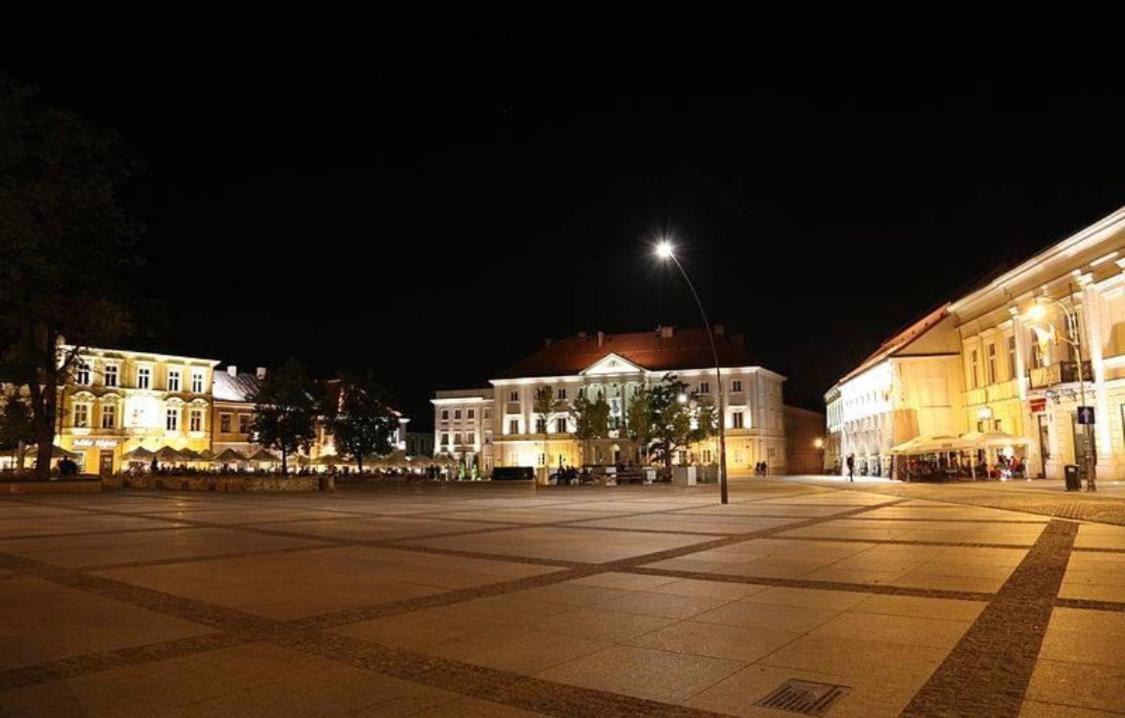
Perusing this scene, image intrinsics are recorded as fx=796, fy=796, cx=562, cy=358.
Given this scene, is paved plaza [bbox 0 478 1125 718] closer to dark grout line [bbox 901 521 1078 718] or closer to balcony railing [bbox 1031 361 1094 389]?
dark grout line [bbox 901 521 1078 718]

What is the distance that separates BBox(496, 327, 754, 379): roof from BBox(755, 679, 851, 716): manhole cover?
308ft

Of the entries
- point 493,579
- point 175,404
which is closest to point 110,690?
point 493,579

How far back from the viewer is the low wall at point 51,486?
37.5 metres

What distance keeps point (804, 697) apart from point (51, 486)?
4206 centimetres

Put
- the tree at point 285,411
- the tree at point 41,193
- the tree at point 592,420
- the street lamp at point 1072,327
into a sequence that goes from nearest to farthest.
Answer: the tree at point 41,193 → the street lamp at point 1072,327 → the tree at point 285,411 → the tree at point 592,420

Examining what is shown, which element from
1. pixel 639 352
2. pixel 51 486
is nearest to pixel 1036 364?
pixel 51 486

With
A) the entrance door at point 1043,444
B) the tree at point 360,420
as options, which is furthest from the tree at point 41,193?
the tree at point 360,420

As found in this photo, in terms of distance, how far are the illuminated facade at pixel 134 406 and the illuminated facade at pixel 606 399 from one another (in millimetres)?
30381

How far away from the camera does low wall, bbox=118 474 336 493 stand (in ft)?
144

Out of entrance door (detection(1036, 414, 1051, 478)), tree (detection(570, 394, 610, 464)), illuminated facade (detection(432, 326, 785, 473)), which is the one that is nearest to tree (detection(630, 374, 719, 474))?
tree (detection(570, 394, 610, 464))

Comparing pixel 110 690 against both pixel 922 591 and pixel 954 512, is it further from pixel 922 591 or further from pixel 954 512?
pixel 954 512

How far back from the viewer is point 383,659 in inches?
258

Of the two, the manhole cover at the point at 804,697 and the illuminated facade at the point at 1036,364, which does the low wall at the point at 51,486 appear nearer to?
the manhole cover at the point at 804,697

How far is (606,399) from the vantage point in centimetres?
9906
